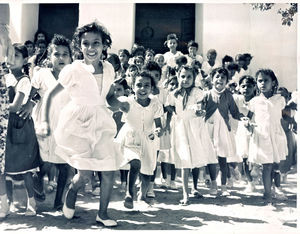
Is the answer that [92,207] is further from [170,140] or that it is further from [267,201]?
[267,201]

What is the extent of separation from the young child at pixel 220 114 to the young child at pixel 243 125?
273 millimetres

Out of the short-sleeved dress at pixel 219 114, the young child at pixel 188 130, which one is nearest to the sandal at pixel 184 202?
the young child at pixel 188 130

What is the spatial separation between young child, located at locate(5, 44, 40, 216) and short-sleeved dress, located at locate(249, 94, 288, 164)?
228 cm

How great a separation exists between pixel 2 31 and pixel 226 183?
9.81ft

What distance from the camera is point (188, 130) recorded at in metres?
3.77

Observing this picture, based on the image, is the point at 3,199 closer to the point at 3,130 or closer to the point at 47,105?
the point at 3,130

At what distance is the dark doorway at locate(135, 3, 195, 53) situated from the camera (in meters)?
7.26

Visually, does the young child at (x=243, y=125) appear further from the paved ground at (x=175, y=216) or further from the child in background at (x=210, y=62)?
the child in background at (x=210, y=62)

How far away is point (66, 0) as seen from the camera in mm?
3236

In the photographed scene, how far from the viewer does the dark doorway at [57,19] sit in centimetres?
757

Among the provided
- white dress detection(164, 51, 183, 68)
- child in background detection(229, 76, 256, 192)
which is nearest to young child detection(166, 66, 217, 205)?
child in background detection(229, 76, 256, 192)

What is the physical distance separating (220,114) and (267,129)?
0.56 m

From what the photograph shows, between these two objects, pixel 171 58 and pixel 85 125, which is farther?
pixel 171 58

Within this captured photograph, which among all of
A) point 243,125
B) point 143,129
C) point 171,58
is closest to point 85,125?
point 143,129
